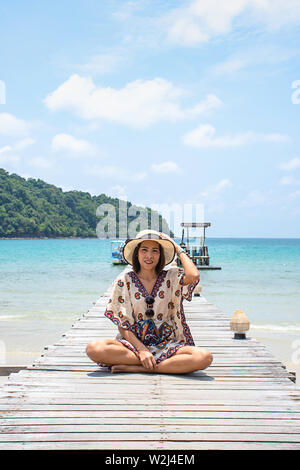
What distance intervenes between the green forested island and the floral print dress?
9735cm

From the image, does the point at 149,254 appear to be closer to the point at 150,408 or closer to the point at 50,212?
the point at 150,408

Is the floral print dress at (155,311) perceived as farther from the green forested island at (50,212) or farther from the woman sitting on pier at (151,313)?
the green forested island at (50,212)

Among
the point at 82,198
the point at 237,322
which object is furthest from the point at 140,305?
the point at 82,198

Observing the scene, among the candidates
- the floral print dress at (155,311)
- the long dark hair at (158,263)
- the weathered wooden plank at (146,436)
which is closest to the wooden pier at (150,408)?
the weathered wooden plank at (146,436)

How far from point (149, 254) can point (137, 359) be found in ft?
3.22

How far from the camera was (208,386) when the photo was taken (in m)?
3.94

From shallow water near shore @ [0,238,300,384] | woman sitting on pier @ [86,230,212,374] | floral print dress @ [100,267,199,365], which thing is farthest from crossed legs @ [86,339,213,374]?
shallow water near shore @ [0,238,300,384]

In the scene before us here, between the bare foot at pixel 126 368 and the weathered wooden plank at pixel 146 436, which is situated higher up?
the bare foot at pixel 126 368

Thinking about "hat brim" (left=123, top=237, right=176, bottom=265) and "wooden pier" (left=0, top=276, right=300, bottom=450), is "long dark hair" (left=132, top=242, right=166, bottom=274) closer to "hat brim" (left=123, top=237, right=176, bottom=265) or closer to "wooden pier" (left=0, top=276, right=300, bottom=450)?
"hat brim" (left=123, top=237, right=176, bottom=265)

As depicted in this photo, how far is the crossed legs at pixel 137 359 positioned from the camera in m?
4.21

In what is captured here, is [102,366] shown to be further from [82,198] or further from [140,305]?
[82,198]

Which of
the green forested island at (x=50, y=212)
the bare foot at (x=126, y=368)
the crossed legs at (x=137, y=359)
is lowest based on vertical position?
the bare foot at (x=126, y=368)

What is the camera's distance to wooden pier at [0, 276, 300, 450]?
9.36 ft

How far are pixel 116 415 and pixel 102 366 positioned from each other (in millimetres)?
1300
